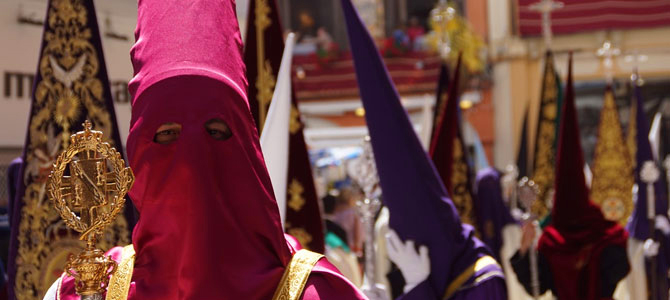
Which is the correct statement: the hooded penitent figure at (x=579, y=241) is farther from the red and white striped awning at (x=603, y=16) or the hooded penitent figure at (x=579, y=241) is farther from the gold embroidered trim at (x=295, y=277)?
the red and white striped awning at (x=603, y=16)

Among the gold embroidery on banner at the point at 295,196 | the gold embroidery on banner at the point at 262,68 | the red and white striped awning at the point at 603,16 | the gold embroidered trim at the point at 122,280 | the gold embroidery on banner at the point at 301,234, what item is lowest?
the red and white striped awning at the point at 603,16

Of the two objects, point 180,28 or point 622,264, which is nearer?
point 180,28

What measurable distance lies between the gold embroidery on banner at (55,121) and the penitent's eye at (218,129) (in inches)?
48.5

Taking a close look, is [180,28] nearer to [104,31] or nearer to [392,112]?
[392,112]

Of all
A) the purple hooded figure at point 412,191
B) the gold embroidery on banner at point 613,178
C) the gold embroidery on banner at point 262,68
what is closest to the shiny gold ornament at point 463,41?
the gold embroidery on banner at point 613,178

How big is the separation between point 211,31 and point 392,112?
5.47 ft

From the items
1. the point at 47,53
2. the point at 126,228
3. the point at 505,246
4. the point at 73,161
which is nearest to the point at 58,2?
the point at 47,53

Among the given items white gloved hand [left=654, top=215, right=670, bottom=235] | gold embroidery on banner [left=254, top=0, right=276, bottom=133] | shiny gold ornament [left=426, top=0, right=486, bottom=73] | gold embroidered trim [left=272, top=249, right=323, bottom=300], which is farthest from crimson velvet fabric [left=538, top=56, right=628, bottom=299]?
shiny gold ornament [left=426, top=0, right=486, bottom=73]

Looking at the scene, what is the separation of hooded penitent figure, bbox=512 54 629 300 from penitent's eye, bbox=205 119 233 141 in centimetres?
377

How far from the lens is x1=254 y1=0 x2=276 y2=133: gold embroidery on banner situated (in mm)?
3594

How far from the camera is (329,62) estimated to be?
16422 millimetres

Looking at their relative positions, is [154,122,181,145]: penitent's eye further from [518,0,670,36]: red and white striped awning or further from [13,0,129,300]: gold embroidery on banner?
[518,0,670,36]: red and white striped awning

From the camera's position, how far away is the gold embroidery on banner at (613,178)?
7488mm

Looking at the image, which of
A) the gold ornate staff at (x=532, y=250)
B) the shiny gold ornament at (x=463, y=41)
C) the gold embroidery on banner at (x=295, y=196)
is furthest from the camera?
the shiny gold ornament at (x=463, y=41)
